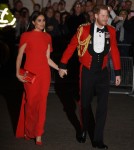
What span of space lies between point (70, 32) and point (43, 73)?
6.98 meters

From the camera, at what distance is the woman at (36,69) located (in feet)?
27.5

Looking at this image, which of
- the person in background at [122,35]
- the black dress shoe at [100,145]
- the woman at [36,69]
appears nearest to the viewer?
the black dress shoe at [100,145]

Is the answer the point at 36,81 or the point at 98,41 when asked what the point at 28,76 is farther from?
the point at 98,41

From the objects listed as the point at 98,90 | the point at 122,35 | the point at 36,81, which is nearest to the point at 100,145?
the point at 98,90

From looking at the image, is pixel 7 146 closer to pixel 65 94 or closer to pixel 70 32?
pixel 65 94

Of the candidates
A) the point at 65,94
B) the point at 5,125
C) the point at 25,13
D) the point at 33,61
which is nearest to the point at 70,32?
the point at 25,13

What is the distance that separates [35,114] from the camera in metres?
8.55

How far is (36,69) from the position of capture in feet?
27.5

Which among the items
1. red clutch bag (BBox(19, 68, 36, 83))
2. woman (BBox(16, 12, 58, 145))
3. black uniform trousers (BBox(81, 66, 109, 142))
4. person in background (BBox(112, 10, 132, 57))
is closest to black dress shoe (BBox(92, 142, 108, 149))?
black uniform trousers (BBox(81, 66, 109, 142))

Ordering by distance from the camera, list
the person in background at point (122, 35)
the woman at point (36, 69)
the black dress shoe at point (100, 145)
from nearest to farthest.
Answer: the black dress shoe at point (100, 145)
the woman at point (36, 69)
the person in background at point (122, 35)

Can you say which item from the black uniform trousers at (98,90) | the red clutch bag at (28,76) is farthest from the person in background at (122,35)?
the red clutch bag at (28,76)

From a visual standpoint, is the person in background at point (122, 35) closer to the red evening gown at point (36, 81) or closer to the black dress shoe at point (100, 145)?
the red evening gown at point (36, 81)

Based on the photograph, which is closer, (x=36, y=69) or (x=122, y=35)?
(x=36, y=69)

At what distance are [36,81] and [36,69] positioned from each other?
6.8 inches
